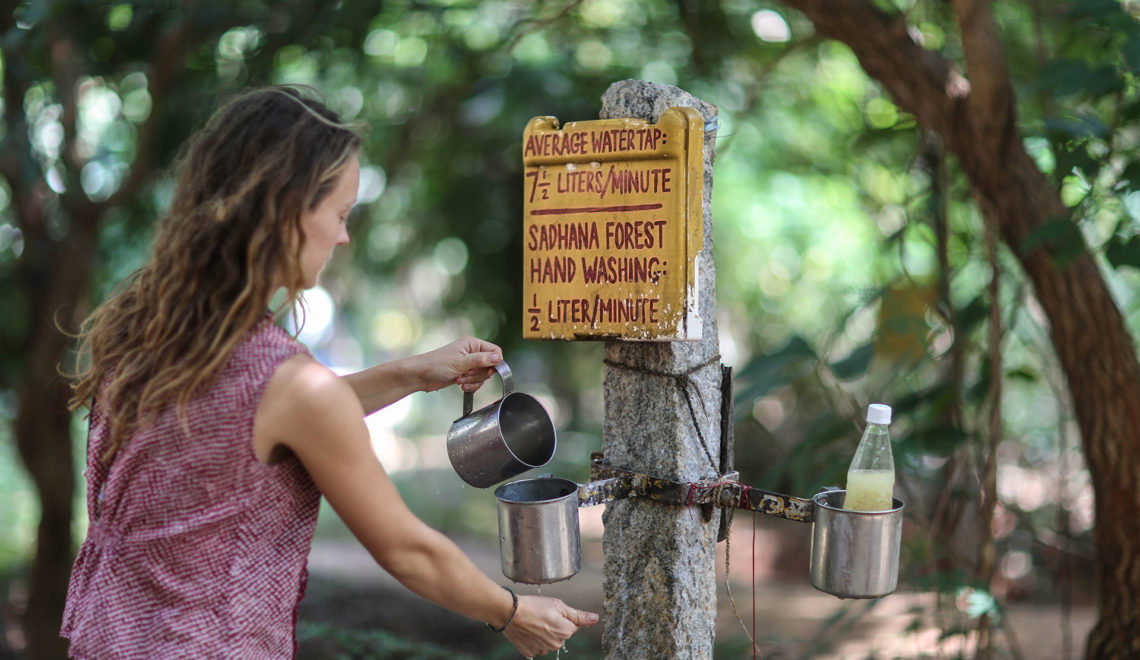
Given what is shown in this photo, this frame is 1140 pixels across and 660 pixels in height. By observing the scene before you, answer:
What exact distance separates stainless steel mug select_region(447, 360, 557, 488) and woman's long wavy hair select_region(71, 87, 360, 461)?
0.57 m

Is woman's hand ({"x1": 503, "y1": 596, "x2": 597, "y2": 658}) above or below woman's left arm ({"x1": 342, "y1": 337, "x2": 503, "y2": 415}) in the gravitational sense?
below

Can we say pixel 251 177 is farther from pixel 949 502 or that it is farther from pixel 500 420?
pixel 949 502

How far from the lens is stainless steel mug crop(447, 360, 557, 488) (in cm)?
196

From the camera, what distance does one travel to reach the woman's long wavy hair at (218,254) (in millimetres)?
1400

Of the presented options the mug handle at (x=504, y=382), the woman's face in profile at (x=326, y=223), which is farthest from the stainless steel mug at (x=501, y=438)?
the woman's face in profile at (x=326, y=223)

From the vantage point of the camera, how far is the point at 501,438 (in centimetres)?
194

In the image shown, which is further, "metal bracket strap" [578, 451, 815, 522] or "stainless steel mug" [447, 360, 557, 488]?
"stainless steel mug" [447, 360, 557, 488]

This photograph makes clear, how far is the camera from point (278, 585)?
1.46 meters

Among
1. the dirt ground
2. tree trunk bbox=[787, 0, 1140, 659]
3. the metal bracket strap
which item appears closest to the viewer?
the metal bracket strap

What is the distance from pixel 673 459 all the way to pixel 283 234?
0.87m

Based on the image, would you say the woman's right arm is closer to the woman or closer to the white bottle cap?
the woman

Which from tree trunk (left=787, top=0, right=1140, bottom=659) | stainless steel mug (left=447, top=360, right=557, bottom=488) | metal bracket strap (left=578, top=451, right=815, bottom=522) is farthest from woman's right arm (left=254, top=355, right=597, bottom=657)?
tree trunk (left=787, top=0, right=1140, bottom=659)

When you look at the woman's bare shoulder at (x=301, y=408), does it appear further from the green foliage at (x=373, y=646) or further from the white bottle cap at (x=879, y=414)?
the green foliage at (x=373, y=646)

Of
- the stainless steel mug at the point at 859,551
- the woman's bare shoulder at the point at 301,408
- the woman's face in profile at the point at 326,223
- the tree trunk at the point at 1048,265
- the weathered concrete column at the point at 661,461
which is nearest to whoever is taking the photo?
the woman's bare shoulder at the point at 301,408
